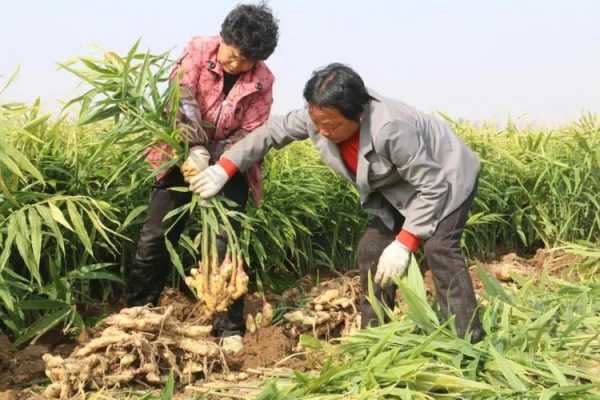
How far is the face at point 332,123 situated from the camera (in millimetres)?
2973

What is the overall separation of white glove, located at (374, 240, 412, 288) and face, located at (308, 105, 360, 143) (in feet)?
1.51

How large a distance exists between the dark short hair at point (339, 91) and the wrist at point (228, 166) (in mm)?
582

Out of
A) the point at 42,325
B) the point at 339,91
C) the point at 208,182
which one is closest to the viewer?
the point at 339,91

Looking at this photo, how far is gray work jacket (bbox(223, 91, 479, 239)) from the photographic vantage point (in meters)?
3.06

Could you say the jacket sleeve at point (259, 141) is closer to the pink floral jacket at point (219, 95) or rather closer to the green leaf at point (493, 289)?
the pink floral jacket at point (219, 95)

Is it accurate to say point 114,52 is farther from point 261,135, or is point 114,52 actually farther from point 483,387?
point 483,387

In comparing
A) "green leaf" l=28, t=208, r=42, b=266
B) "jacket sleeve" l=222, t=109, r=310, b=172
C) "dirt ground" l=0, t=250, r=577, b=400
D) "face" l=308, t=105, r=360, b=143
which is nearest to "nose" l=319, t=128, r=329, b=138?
"face" l=308, t=105, r=360, b=143

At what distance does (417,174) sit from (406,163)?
0.20 ft

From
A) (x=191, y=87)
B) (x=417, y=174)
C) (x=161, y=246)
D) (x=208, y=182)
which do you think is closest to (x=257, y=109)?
(x=191, y=87)

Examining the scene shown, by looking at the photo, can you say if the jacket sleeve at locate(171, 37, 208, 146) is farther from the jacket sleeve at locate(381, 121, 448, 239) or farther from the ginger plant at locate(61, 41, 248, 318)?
the jacket sleeve at locate(381, 121, 448, 239)

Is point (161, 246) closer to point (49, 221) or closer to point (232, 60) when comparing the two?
point (49, 221)

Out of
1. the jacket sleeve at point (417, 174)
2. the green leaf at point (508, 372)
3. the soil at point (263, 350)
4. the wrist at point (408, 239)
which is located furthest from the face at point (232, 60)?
the green leaf at point (508, 372)

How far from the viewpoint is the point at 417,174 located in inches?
121

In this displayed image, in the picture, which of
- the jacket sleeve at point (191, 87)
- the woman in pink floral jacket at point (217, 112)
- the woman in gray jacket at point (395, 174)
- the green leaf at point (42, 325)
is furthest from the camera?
the jacket sleeve at point (191, 87)
